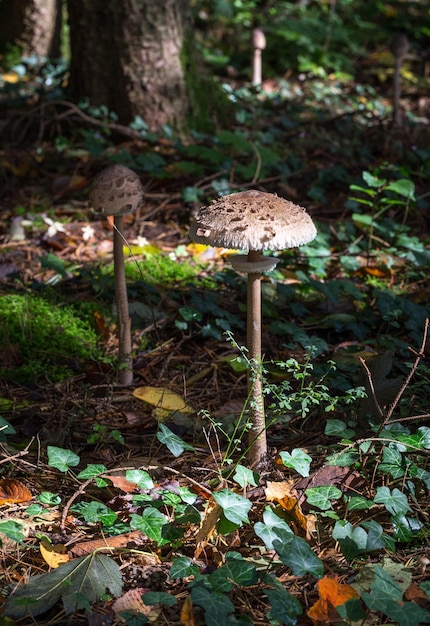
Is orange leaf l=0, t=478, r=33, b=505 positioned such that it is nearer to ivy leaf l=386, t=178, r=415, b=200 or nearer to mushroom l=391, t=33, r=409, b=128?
ivy leaf l=386, t=178, r=415, b=200

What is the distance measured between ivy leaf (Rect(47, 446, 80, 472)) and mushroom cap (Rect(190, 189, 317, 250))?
1.01m

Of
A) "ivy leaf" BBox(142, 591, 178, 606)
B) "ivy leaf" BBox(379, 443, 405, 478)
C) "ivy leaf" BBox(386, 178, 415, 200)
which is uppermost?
"ivy leaf" BBox(386, 178, 415, 200)

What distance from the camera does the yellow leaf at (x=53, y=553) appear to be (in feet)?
7.48

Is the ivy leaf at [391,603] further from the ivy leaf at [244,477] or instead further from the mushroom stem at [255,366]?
the mushroom stem at [255,366]

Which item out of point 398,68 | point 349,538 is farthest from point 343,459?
point 398,68

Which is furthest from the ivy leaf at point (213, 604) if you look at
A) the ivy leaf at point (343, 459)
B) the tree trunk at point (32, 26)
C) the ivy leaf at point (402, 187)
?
the tree trunk at point (32, 26)

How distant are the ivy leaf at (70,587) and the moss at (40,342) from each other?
1.48m

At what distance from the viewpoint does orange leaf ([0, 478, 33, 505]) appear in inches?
103

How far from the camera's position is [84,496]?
8.96 feet

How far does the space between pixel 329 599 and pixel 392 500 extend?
1.57 ft

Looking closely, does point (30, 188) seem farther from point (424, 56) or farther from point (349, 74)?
point (424, 56)

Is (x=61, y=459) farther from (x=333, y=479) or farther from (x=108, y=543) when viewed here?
(x=333, y=479)

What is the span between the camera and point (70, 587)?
2162 mm

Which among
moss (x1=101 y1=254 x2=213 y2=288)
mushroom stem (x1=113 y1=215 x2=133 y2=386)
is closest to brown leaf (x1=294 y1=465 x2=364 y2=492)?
mushroom stem (x1=113 y1=215 x2=133 y2=386)
